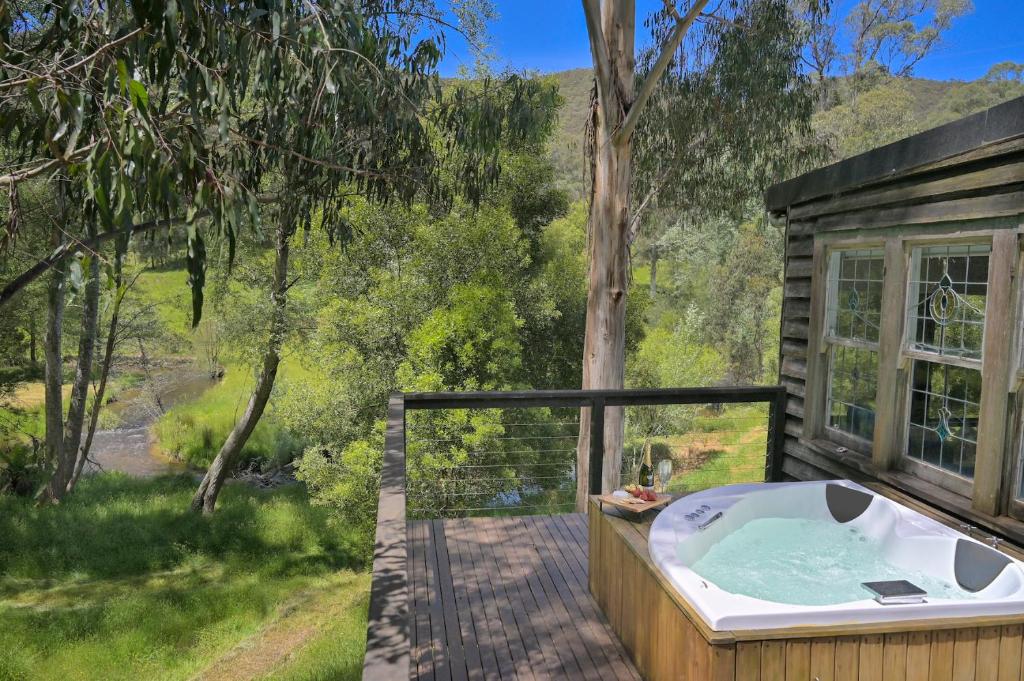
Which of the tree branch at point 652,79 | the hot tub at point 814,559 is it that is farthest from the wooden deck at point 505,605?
the tree branch at point 652,79

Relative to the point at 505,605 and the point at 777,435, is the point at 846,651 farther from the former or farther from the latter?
the point at 777,435

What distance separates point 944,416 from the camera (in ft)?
10.2

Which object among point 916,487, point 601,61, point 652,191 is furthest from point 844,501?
point 652,191

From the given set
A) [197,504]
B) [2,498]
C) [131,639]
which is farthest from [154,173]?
[2,498]

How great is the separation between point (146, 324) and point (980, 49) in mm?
30187

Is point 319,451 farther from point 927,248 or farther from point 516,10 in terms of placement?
point 516,10

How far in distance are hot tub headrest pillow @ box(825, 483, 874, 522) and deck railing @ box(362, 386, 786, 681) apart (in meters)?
0.87

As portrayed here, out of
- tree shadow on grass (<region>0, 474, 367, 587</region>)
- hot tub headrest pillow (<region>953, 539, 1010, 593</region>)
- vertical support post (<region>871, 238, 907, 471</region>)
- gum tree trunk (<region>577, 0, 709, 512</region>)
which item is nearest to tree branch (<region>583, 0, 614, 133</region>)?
gum tree trunk (<region>577, 0, 709, 512</region>)

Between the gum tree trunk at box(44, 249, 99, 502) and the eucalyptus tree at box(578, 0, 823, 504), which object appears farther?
the gum tree trunk at box(44, 249, 99, 502)

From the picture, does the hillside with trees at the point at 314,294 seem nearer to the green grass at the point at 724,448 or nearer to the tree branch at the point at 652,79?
the tree branch at the point at 652,79

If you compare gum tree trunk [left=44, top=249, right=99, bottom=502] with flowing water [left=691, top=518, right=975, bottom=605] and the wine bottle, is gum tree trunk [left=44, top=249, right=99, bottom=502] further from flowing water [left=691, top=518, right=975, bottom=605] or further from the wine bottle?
flowing water [left=691, top=518, right=975, bottom=605]

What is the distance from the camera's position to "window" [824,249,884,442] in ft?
11.6

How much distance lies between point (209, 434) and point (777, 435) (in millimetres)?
13590

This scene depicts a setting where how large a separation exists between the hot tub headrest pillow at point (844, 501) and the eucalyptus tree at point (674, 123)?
2.84 meters
